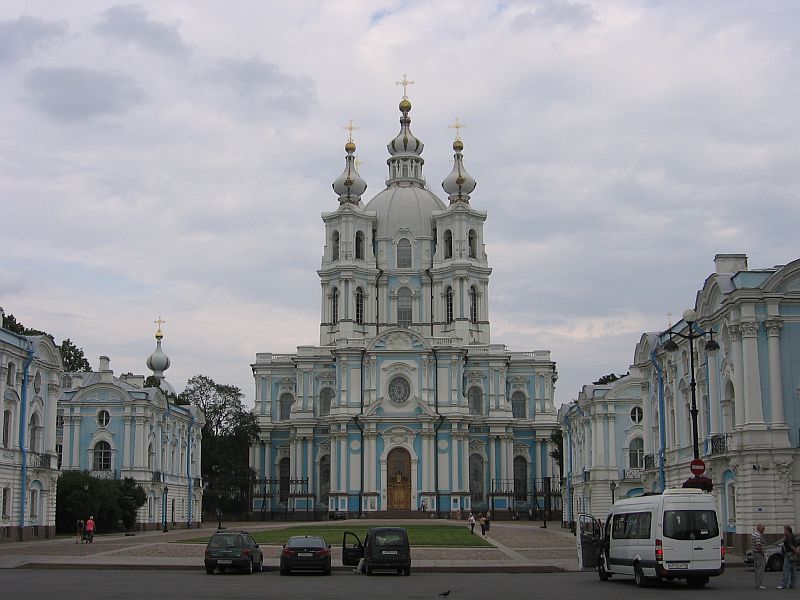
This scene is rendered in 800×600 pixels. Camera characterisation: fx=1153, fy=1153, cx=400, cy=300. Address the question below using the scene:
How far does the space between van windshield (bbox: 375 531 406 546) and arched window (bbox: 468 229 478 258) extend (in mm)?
67732

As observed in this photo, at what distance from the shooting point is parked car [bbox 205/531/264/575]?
3166 centimetres

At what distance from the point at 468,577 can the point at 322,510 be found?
60611 millimetres

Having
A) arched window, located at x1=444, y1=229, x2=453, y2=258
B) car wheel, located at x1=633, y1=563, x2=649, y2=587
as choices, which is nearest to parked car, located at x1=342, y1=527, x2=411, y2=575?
car wheel, located at x1=633, y1=563, x2=649, y2=587

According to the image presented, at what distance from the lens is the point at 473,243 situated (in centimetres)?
9962

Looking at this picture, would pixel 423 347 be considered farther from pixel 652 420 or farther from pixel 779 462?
pixel 779 462

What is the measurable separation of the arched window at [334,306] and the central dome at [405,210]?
656 cm

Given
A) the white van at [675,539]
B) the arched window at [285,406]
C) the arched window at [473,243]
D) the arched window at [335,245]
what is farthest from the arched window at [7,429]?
the arched window at [473,243]

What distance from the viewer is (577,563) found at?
3534 centimetres

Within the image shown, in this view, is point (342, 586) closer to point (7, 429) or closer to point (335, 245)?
point (7, 429)

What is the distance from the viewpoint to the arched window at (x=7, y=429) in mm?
50438

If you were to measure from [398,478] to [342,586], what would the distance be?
62.4 meters

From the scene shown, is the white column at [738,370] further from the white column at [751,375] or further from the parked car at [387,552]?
the parked car at [387,552]

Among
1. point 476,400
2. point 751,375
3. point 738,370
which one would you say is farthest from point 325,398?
point 751,375

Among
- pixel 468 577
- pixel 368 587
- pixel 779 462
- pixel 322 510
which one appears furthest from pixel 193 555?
pixel 322 510
